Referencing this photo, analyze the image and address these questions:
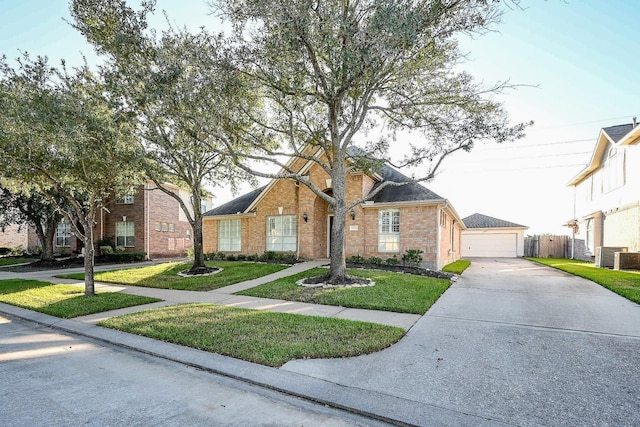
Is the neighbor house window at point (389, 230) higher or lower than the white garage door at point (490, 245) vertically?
higher

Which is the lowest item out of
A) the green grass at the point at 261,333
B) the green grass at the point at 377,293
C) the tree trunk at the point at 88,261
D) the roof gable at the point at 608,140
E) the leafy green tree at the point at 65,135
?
the green grass at the point at 377,293

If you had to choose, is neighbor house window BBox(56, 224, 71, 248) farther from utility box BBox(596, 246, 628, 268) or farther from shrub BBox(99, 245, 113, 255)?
utility box BBox(596, 246, 628, 268)

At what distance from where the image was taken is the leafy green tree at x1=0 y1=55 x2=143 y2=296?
816 cm

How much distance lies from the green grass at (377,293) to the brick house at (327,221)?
3755 millimetres

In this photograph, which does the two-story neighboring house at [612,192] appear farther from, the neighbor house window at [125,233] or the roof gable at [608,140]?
the neighbor house window at [125,233]

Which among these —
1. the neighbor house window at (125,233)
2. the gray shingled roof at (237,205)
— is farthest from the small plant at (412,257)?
the neighbor house window at (125,233)

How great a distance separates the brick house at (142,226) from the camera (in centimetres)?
2472

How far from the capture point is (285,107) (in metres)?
10.7

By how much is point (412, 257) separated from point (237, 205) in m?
11.3

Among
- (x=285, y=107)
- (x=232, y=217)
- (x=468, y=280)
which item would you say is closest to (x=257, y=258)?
(x=232, y=217)

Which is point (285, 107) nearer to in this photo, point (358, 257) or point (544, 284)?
point (358, 257)

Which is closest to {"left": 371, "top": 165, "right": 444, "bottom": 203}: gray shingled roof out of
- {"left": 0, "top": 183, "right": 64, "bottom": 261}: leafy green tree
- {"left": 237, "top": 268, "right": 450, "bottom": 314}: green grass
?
{"left": 237, "top": 268, "right": 450, "bottom": 314}: green grass

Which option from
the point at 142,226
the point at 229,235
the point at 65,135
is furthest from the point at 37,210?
the point at 65,135

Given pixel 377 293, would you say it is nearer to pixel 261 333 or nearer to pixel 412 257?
pixel 261 333
